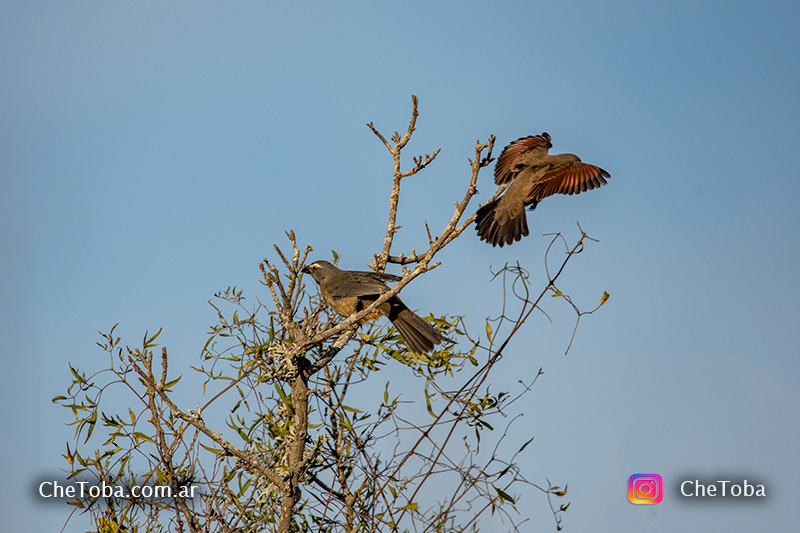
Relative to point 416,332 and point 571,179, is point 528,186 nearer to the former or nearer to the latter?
point 571,179

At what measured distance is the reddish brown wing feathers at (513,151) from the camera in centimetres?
613

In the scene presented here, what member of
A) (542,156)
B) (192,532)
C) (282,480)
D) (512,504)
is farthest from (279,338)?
(542,156)

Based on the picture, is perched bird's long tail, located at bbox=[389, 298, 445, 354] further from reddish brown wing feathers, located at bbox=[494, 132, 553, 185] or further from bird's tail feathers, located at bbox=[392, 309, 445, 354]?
reddish brown wing feathers, located at bbox=[494, 132, 553, 185]

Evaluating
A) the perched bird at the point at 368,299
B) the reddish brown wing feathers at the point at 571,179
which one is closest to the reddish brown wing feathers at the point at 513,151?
the reddish brown wing feathers at the point at 571,179

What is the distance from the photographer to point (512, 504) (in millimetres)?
3246

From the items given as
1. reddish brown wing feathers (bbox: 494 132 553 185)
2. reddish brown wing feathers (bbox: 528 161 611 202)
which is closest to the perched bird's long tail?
reddish brown wing feathers (bbox: 528 161 611 202)

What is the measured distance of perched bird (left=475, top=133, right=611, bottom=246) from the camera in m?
5.68

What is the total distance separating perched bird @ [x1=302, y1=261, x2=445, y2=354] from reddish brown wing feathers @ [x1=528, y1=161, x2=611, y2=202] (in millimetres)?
2164

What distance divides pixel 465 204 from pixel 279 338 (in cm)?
123

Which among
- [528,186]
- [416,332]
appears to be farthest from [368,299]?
[528,186]

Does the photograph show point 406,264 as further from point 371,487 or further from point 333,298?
point 371,487

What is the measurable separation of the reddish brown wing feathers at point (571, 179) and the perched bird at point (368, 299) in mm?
2164

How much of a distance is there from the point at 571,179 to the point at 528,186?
0.39 meters

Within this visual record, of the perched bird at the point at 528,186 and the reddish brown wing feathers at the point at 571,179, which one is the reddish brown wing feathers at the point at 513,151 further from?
the reddish brown wing feathers at the point at 571,179
